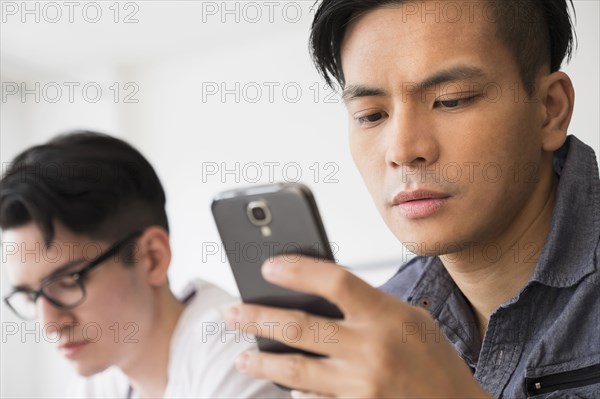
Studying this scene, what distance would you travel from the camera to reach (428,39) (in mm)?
794

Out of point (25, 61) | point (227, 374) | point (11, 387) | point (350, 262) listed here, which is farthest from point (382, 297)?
point (25, 61)

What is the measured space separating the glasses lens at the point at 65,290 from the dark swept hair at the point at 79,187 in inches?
2.1

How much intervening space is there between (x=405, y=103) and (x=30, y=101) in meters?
3.41

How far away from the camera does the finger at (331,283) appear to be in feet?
1.63

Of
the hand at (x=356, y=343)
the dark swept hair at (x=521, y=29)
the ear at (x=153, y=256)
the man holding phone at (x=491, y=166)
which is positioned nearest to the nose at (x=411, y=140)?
the man holding phone at (x=491, y=166)

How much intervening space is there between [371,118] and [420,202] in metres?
0.13

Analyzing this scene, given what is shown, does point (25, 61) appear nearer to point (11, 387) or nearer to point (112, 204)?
point (11, 387)

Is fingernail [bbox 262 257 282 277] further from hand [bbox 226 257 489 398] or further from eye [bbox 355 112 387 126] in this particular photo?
eye [bbox 355 112 387 126]

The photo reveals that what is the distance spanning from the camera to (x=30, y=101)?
3.78 m

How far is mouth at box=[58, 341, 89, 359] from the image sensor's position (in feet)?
2.92

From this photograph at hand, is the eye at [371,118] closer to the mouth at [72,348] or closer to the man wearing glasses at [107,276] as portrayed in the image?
the man wearing glasses at [107,276]

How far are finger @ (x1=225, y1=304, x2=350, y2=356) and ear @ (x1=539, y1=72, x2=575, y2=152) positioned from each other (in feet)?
1.57

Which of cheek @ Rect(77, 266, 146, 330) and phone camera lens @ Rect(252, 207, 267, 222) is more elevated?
phone camera lens @ Rect(252, 207, 267, 222)

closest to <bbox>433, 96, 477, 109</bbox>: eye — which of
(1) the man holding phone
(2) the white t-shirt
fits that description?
(1) the man holding phone
